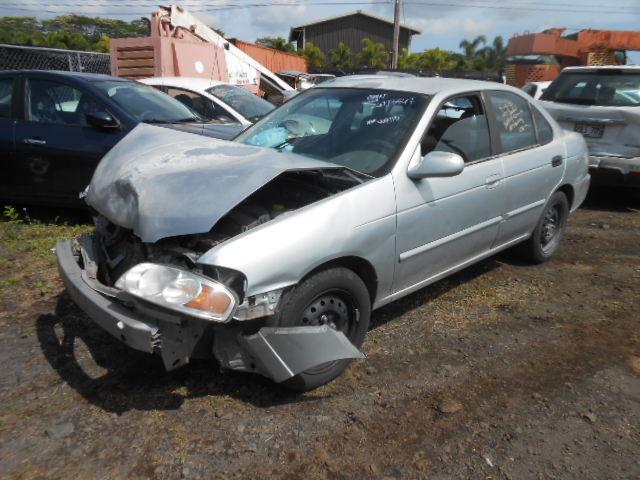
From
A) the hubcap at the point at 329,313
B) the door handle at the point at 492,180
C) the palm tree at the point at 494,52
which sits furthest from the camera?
the palm tree at the point at 494,52

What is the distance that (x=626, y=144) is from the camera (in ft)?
21.7

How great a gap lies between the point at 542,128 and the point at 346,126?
6.41 ft

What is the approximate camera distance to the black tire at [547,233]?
466 centimetres

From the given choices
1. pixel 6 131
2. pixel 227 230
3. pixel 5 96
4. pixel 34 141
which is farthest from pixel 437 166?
pixel 5 96

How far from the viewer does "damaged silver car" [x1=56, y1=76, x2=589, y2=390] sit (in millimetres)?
2455

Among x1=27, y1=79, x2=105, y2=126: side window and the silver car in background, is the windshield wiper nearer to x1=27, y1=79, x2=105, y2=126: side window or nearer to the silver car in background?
x1=27, y1=79, x2=105, y2=126: side window

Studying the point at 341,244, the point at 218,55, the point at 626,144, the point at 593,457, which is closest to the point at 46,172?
the point at 341,244

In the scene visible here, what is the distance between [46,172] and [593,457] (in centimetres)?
516

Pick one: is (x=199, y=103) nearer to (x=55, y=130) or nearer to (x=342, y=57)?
(x=55, y=130)

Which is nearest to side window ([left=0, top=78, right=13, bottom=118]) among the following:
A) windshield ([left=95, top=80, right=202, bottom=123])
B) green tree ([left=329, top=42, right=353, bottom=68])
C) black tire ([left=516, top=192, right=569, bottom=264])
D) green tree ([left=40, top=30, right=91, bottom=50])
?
windshield ([left=95, top=80, right=202, bottom=123])

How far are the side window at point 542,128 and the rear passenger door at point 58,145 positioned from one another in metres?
3.86

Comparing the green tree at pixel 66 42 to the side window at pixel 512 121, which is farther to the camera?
the green tree at pixel 66 42

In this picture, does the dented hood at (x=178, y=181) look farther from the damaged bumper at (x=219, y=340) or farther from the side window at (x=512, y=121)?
the side window at (x=512, y=121)

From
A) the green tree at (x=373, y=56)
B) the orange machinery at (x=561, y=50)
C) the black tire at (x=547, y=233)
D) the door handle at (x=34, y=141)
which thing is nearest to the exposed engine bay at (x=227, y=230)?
the black tire at (x=547, y=233)
